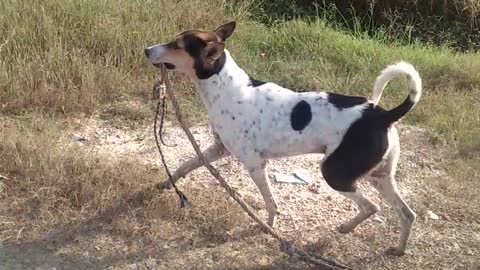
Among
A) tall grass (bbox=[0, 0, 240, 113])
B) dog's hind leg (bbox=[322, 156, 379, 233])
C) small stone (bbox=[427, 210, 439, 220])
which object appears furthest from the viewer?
tall grass (bbox=[0, 0, 240, 113])

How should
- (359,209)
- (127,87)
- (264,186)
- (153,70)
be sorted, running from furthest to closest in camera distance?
(153,70) < (127,87) < (359,209) < (264,186)

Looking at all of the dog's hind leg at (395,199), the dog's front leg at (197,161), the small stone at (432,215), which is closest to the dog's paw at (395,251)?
the dog's hind leg at (395,199)

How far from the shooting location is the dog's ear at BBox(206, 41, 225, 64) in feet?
12.9

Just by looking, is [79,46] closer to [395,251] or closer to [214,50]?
[214,50]

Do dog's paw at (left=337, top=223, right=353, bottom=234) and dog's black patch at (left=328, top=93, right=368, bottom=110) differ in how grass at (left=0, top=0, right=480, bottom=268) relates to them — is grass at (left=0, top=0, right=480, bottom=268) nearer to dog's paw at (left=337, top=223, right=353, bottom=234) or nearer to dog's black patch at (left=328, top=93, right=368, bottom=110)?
dog's paw at (left=337, top=223, right=353, bottom=234)

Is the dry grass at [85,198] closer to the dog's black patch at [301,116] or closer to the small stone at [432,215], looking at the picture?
the dog's black patch at [301,116]

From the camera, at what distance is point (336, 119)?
3.96 metres

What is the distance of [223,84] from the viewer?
13.5 feet

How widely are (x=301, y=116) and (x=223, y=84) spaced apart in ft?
1.57

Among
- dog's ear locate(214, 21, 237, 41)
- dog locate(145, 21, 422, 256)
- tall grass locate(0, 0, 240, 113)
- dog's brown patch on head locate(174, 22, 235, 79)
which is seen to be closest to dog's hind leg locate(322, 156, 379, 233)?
dog locate(145, 21, 422, 256)

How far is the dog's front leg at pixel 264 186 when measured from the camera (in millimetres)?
4156

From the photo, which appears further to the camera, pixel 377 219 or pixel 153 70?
pixel 153 70

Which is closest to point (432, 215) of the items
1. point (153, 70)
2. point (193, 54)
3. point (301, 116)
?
point (301, 116)

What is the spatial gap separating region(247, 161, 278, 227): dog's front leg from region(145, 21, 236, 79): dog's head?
1.96ft
